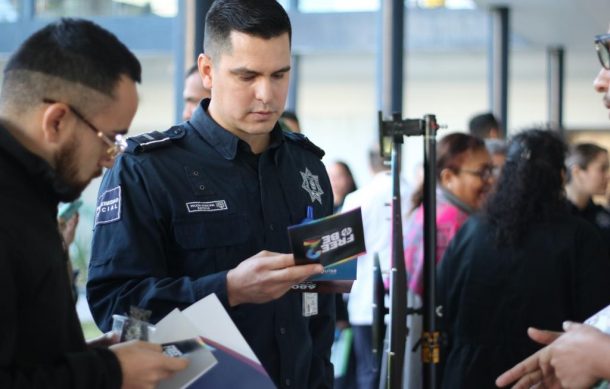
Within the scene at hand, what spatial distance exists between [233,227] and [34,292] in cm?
77

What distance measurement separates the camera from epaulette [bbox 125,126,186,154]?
86.7 inches

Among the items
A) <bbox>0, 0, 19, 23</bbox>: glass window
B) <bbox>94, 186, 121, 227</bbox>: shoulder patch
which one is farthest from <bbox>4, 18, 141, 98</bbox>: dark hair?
<bbox>0, 0, 19, 23</bbox>: glass window

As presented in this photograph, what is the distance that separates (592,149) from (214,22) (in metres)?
3.92

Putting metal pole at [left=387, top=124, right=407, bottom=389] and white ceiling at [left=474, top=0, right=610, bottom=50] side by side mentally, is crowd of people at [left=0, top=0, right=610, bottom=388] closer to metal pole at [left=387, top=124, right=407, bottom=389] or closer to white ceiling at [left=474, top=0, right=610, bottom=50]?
metal pole at [left=387, top=124, right=407, bottom=389]

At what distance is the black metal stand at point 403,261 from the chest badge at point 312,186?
26 centimetres

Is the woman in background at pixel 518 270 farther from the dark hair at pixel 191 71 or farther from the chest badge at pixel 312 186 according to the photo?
the dark hair at pixel 191 71

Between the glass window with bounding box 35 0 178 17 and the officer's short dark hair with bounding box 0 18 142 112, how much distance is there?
1262cm

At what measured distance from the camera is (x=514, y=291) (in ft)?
10.8

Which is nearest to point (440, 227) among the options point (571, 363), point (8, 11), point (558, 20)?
point (571, 363)

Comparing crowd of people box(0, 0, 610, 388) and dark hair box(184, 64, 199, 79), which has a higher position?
dark hair box(184, 64, 199, 79)

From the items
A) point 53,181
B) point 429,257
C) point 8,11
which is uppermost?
point 8,11

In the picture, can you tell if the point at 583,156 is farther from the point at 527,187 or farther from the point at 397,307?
the point at 397,307

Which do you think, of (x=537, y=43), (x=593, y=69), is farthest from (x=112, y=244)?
(x=593, y=69)

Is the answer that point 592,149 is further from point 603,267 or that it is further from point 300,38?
point 300,38
